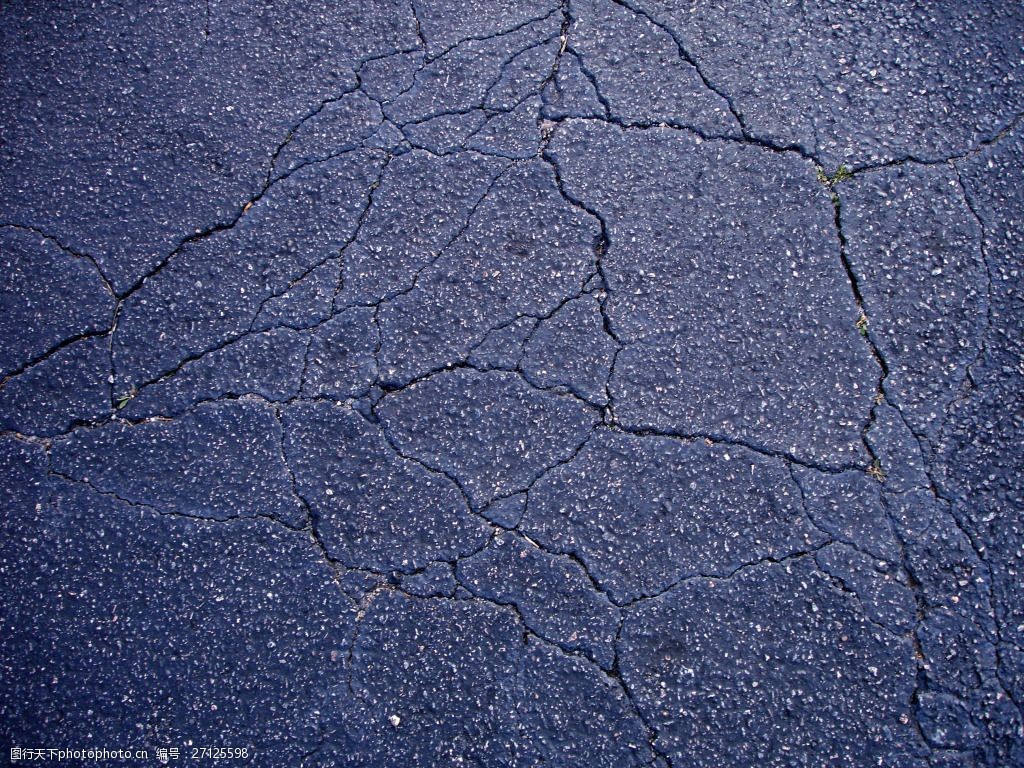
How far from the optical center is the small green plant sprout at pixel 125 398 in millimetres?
2615

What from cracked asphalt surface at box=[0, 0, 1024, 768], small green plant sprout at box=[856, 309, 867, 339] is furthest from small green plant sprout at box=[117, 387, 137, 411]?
small green plant sprout at box=[856, 309, 867, 339]

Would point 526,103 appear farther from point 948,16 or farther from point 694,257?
point 948,16

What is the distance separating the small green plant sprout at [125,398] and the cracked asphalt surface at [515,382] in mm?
13

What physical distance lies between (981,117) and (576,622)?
237 centimetres

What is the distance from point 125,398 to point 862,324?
265 cm

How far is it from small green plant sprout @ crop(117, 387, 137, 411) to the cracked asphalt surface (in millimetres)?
13

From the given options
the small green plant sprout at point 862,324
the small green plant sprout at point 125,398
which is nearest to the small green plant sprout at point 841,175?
the small green plant sprout at point 862,324

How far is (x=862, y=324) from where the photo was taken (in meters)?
2.55

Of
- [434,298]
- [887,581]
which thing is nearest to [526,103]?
[434,298]

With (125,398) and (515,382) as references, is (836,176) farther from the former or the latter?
(125,398)

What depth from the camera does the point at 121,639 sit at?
241 centimetres

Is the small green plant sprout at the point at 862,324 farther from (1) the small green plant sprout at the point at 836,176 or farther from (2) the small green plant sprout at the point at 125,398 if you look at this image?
(2) the small green plant sprout at the point at 125,398

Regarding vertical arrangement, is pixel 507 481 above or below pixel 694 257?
below

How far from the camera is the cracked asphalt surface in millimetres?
2301
